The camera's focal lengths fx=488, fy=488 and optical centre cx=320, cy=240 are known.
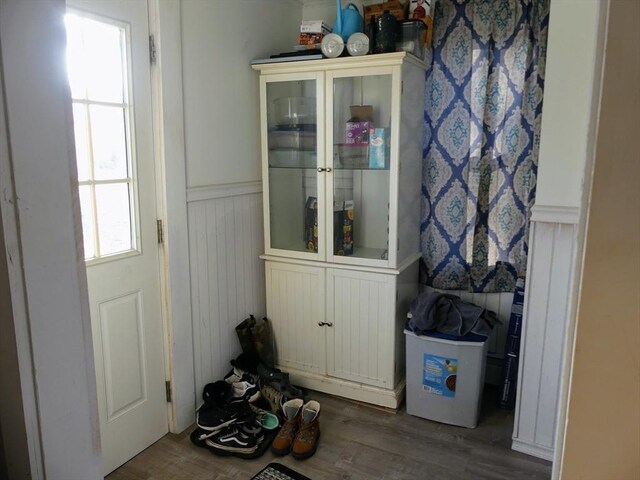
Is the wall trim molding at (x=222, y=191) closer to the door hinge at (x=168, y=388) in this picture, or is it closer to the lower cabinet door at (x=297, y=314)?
the lower cabinet door at (x=297, y=314)

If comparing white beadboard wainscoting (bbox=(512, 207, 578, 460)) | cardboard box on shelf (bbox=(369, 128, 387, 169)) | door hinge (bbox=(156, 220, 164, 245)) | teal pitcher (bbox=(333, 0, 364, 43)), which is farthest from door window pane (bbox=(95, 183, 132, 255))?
white beadboard wainscoting (bbox=(512, 207, 578, 460))

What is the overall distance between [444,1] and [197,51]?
1.35 meters

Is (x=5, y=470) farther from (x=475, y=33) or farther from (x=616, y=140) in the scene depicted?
(x=475, y=33)

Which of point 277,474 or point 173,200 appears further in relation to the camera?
point 173,200

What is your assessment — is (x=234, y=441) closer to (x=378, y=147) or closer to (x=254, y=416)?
(x=254, y=416)

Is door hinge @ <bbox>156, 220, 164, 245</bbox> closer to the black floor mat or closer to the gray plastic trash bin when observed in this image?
the black floor mat

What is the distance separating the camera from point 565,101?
1.98m

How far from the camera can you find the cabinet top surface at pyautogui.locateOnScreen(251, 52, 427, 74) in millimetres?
2396

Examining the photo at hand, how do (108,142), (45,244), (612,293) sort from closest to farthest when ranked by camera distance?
(612,293)
(45,244)
(108,142)

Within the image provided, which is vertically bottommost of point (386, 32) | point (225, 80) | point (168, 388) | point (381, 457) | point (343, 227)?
point (381, 457)

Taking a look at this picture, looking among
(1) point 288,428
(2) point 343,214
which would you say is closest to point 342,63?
(2) point 343,214

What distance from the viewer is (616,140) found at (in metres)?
0.53

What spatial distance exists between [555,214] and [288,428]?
157cm

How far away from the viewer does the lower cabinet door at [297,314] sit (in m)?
2.81
